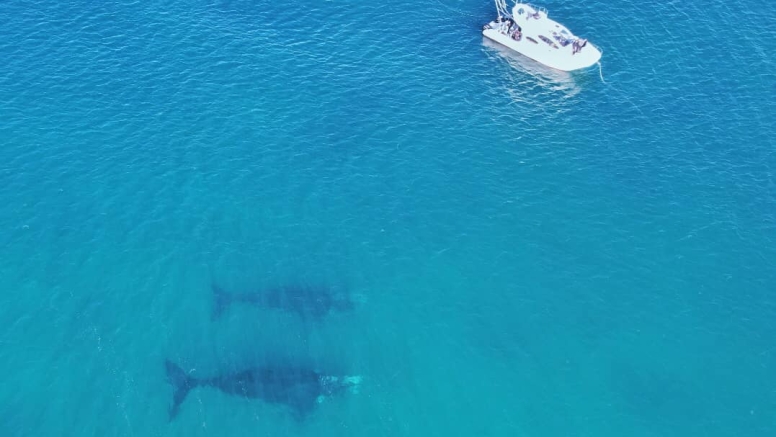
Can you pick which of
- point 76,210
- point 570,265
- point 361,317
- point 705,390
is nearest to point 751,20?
point 570,265

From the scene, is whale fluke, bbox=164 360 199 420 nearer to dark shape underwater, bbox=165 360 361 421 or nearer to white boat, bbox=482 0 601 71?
dark shape underwater, bbox=165 360 361 421

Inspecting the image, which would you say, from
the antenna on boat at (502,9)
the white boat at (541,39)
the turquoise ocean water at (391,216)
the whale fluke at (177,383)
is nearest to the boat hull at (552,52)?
the white boat at (541,39)

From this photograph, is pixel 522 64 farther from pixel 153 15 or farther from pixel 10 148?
pixel 10 148

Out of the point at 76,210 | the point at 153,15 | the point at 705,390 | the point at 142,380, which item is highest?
the point at 153,15

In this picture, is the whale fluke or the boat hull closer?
the whale fluke

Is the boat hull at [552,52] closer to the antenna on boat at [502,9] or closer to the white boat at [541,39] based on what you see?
the white boat at [541,39]

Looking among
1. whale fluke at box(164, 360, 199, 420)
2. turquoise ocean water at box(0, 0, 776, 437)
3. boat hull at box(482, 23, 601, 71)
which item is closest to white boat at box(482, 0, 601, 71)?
boat hull at box(482, 23, 601, 71)
